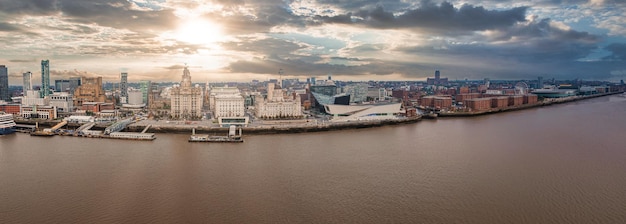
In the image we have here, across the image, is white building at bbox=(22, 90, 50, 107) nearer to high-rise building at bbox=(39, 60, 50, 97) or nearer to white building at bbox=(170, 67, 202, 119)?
high-rise building at bbox=(39, 60, 50, 97)

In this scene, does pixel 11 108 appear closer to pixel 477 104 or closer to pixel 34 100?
pixel 34 100

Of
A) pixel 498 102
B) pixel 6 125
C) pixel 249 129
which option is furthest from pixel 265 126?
pixel 498 102

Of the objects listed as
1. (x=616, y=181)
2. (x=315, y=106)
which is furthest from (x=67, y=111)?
(x=616, y=181)

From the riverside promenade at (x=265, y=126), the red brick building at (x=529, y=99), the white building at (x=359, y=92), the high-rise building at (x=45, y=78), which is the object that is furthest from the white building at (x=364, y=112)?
the high-rise building at (x=45, y=78)

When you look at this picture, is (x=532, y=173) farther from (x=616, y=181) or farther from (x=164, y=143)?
(x=164, y=143)

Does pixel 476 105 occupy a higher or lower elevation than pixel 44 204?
higher

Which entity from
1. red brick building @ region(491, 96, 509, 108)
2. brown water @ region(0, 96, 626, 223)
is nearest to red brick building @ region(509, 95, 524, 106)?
red brick building @ region(491, 96, 509, 108)
